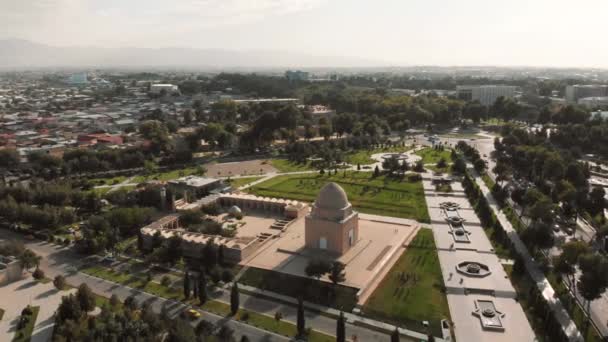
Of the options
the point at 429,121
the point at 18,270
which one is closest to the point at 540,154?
the point at 429,121

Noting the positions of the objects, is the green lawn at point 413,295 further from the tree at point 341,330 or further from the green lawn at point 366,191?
the green lawn at point 366,191

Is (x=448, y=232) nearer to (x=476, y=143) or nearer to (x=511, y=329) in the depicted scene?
(x=511, y=329)

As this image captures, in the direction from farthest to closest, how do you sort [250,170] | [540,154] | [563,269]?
[250,170] < [540,154] < [563,269]

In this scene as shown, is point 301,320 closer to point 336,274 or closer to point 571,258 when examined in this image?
point 336,274

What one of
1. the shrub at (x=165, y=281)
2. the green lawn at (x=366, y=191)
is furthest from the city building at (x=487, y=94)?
the shrub at (x=165, y=281)

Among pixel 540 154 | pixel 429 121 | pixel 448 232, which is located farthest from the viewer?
pixel 429 121

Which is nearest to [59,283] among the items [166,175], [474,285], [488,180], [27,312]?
[27,312]
